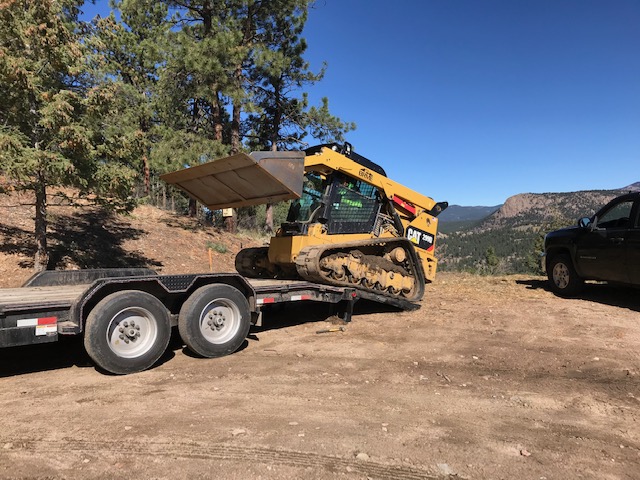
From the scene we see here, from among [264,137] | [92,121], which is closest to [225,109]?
[264,137]

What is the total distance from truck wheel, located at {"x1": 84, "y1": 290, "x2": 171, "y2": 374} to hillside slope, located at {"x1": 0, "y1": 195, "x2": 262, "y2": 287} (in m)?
6.26

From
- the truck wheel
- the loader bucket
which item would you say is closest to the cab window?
the loader bucket

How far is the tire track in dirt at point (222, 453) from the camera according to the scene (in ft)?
9.75

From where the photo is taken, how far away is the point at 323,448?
128 inches

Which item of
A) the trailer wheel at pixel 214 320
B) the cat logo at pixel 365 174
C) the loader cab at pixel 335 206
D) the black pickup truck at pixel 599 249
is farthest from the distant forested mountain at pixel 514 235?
the trailer wheel at pixel 214 320

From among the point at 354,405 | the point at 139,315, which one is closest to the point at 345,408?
the point at 354,405

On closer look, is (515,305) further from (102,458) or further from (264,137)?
(264,137)

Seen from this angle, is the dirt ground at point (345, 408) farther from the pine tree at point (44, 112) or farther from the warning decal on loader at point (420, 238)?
the pine tree at point (44, 112)

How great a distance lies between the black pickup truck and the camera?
8.28 m

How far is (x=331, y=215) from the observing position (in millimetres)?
8117

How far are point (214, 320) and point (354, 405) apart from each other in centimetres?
238

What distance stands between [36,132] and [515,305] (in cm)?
1010

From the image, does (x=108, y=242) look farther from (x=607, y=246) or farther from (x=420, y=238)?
(x=607, y=246)

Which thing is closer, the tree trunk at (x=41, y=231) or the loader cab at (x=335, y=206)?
the loader cab at (x=335, y=206)
